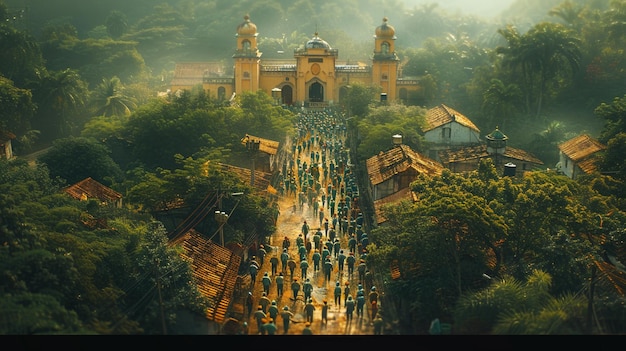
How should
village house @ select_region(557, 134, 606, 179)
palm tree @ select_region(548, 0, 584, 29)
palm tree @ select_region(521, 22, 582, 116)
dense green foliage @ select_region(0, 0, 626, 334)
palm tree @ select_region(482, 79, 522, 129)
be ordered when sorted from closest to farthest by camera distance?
dense green foliage @ select_region(0, 0, 626, 334), village house @ select_region(557, 134, 606, 179), palm tree @ select_region(482, 79, 522, 129), palm tree @ select_region(521, 22, 582, 116), palm tree @ select_region(548, 0, 584, 29)

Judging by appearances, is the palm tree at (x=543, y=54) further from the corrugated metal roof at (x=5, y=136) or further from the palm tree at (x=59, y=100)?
the corrugated metal roof at (x=5, y=136)

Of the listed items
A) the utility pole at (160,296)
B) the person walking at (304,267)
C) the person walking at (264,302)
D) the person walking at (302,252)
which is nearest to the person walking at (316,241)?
the person walking at (302,252)

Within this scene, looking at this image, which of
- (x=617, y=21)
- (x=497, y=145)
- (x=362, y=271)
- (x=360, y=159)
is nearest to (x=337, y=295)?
(x=362, y=271)

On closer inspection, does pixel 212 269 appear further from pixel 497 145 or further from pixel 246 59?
pixel 246 59

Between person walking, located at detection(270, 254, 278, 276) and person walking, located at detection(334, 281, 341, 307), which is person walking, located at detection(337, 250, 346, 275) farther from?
person walking, located at detection(334, 281, 341, 307)

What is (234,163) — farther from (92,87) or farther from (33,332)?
(92,87)

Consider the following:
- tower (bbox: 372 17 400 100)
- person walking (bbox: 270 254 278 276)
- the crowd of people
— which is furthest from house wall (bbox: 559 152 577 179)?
tower (bbox: 372 17 400 100)

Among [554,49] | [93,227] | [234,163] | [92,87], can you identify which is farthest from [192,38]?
[93,227]
